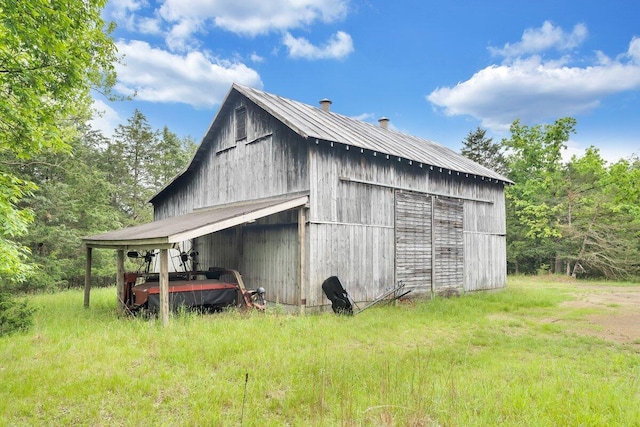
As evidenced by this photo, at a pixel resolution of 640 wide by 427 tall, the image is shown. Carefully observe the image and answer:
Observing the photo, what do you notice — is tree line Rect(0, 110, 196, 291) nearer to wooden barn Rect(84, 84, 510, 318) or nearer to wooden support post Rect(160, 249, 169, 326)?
wooden barn Rect(84, 84, 510, 318)

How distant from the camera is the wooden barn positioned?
1056 centimetres

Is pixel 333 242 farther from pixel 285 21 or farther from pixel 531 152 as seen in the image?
pixel 531 152

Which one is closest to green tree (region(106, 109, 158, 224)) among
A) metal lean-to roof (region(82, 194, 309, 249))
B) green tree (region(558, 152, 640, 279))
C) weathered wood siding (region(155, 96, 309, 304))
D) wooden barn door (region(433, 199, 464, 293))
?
weathered wood siding (region(155, 96, 309, 304))

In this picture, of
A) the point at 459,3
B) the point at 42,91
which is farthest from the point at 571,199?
the point at 42,91

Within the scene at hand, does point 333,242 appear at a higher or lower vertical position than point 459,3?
lower

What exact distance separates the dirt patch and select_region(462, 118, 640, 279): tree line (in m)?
10.1

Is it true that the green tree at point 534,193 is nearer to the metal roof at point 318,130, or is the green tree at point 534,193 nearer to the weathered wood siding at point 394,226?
the weathered wood siding at point 394,226

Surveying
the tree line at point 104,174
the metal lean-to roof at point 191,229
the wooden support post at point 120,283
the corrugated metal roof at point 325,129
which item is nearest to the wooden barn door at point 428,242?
the corrugated metal roof at point 325,129

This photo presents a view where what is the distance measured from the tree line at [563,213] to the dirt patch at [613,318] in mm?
10141

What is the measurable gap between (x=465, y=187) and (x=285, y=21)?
11103mm

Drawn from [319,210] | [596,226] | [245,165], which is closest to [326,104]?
[245,165]

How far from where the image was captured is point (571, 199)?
1041 inches

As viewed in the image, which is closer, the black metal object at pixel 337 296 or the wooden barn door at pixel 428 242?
the black metal object at pixel 337 296

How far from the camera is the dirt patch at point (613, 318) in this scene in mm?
8344
